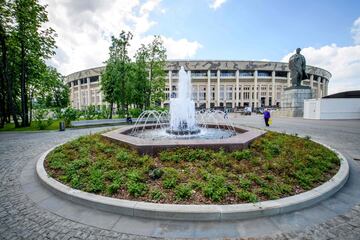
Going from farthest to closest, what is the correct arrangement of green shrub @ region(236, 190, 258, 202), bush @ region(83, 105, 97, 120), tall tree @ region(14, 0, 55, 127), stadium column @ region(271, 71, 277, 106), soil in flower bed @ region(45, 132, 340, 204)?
1. stadium column @ region(271, 71, 277, 106)
2. bush @ region(83, 105, 97, 120)
3. tall tree @ region(14, 0, 55, 127)
4. soil in flower bed @ region(45, 132, 340, 204)
5. green shrub @ region(236, 190, 258, 202)

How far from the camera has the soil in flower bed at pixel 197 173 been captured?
12.7 ft

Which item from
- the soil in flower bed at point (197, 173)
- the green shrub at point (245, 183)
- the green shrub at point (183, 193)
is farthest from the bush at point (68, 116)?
the green shrub at point (245, 183)

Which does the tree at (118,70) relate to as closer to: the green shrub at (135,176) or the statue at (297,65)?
the green shrub at (135,176)

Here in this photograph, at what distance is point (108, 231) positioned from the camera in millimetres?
3072

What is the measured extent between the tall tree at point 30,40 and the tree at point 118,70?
6836 mm

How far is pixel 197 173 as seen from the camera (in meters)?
4.75

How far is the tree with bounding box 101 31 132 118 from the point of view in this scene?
964 inches

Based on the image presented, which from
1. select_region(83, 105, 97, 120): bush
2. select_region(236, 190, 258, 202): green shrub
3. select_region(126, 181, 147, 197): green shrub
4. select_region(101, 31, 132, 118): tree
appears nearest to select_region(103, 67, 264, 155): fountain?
select_region(126, 181, 147, 197): green shrub

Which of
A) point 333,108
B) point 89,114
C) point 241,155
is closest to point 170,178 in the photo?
point 241,155

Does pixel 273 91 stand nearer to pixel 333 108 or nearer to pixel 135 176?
pixel 333 108

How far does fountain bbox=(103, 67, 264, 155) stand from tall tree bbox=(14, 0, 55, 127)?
15219 mm

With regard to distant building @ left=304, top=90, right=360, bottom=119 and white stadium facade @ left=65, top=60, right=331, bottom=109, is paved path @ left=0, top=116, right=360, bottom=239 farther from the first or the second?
white stadium facade @ left=65, top=60, right=331, bottom=109

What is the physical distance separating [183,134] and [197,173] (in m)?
4.53

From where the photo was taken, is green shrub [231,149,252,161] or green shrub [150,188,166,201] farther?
green shrub [231,149,252,161]
